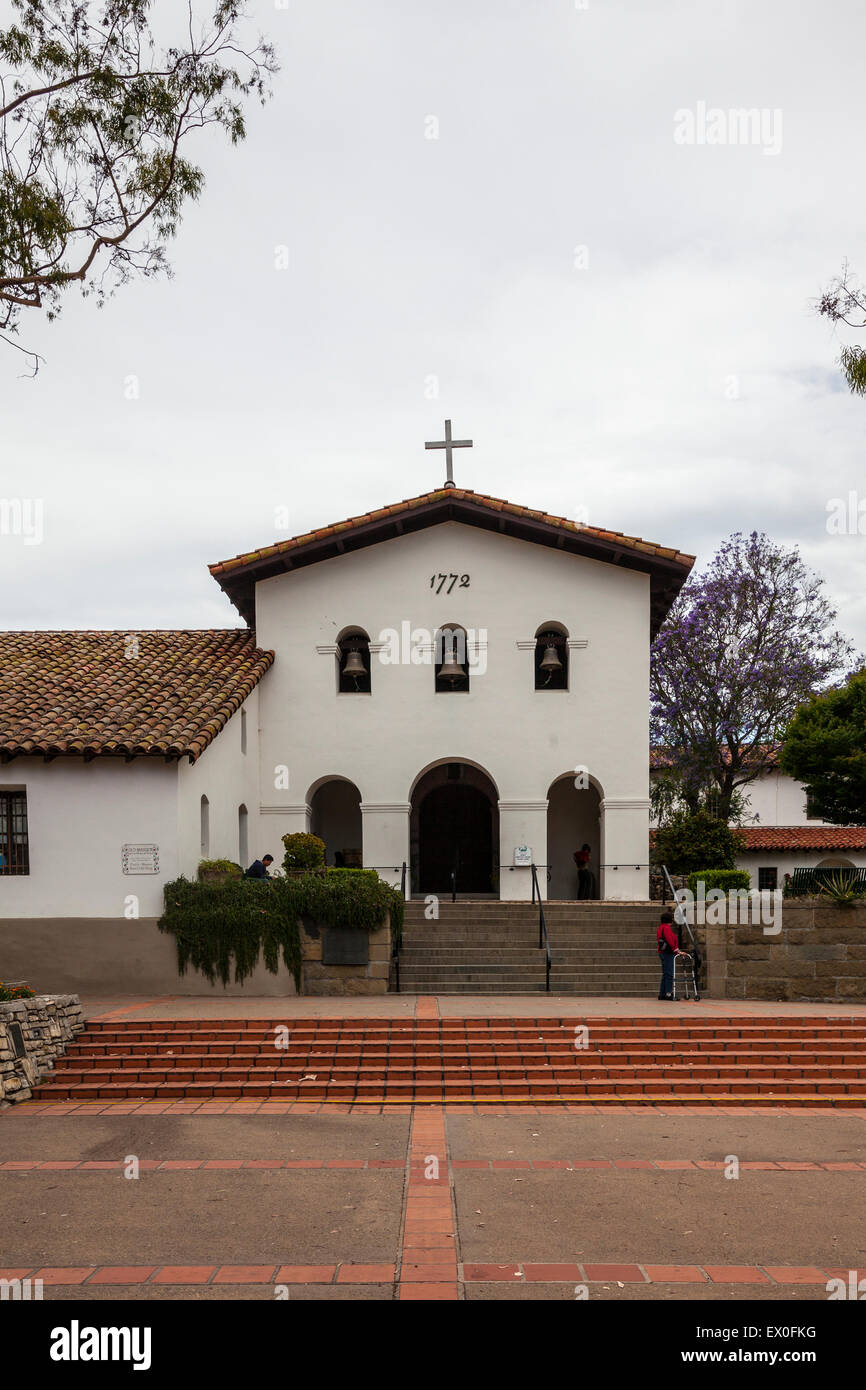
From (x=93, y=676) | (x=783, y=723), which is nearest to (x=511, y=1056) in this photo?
(x=93, y=676)

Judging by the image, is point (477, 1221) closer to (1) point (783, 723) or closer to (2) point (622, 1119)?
(2) point (622, 1119)

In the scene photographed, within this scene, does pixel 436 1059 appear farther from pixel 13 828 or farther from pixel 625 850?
pixel 625 850

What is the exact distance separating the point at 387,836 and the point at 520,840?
2590 millimetres

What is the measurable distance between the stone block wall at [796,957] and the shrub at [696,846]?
372 centimetres

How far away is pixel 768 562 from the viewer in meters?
32.6

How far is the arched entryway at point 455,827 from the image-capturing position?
2266cm

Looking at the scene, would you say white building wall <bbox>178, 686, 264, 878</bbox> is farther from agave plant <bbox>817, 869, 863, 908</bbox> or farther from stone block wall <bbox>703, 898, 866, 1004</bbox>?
agave plant <bbox>817, 869, 863, 908</bbox>

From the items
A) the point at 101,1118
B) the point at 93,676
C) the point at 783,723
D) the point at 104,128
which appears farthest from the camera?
the point at 783,723

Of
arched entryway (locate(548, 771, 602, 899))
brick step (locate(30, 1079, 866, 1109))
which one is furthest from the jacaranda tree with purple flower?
brick step (locate(30, 1079, 866, 1109))

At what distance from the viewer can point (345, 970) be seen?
53.9 feet

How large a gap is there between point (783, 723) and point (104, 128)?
2577cm

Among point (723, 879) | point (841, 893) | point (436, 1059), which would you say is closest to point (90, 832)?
point (436, 1059)

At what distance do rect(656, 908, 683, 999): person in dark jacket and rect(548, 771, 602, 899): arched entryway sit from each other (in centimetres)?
615
